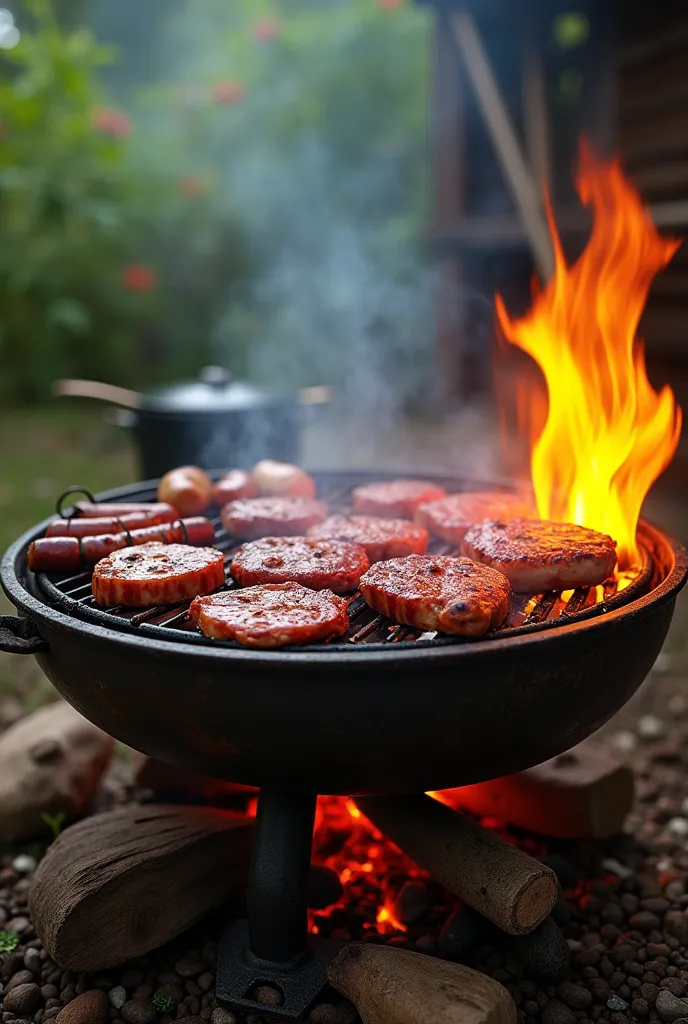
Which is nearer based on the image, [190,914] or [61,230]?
[190,914]

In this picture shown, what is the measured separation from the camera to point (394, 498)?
9.90 feet

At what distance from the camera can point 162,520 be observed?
9.22 feet

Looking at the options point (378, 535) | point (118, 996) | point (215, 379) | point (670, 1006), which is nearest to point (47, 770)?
point (118, 996)

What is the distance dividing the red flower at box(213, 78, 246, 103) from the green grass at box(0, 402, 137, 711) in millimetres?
4295

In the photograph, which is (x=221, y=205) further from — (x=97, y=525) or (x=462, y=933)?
(x=462, y=933)

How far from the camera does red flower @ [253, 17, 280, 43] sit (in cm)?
1131

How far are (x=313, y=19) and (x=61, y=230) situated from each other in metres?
5.06

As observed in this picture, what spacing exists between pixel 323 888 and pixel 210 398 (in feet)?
9.84

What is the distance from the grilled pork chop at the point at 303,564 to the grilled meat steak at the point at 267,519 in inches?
8.8

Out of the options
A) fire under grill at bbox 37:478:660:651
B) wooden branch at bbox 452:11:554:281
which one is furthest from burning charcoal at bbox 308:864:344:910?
wooden branch at bbox 452:11:554:281

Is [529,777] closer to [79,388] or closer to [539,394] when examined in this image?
[79,388]

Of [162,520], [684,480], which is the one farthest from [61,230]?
[162,520]

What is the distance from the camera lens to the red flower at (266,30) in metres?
11.3

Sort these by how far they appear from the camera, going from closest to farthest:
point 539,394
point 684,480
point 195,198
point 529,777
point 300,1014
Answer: point 300,1014, point 529,777, point 684,480, point 539,394, point 195,198
